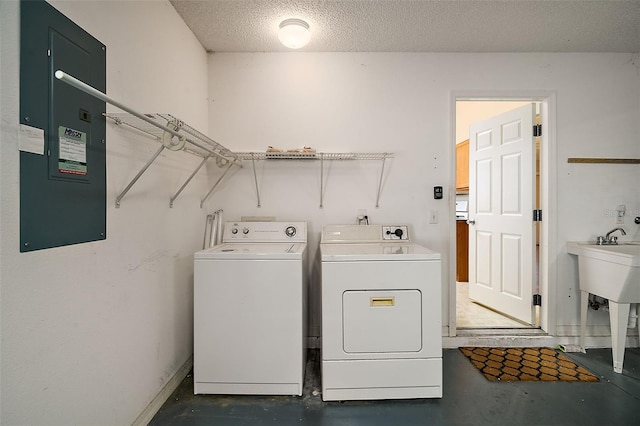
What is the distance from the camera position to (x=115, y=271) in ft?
4.01

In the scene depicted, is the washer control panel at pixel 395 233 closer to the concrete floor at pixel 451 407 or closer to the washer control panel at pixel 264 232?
the washer control panel at pixel 264 232

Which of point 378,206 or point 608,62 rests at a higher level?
point 608,62

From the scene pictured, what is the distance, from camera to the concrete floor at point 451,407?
1.46 meters

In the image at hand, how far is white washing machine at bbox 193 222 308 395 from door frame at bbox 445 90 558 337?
142 cm

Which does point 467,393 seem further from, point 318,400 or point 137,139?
point 137,139

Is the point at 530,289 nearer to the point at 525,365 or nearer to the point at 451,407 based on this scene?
the point at 525,365

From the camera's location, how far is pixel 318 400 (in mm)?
1619

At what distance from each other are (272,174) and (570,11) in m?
2.42

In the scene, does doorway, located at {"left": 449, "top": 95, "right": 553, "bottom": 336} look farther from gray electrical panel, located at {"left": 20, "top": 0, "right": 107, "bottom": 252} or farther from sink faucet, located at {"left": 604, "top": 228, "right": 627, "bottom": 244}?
gray electrical panel, located at {"left": 20, "top": 0, "right": 107, "bottom": 252}

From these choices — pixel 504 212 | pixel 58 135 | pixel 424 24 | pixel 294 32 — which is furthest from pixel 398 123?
pixel 58 135

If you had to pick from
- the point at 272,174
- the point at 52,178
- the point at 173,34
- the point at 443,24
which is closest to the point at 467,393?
the point at 272,174

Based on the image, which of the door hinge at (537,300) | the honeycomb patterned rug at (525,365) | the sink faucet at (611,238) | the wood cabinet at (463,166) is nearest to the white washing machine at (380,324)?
the honeycomb patterned rug at (525,365)

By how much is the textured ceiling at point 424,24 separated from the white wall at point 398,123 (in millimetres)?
104

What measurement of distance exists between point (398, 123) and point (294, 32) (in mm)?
1089
